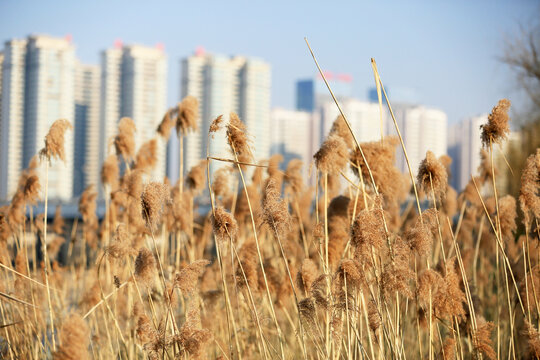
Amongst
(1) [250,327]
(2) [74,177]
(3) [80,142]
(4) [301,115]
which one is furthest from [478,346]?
(4) [301,115]

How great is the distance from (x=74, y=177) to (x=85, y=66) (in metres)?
24.3

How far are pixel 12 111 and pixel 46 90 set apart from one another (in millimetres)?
4032

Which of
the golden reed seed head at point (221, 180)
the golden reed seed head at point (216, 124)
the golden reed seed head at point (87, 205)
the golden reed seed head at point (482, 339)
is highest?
the golden reed seed head at point (216, 124)

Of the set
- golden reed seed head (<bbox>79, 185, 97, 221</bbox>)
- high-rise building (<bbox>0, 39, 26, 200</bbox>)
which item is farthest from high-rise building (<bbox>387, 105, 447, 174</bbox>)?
golden reed seed head (<bbox>79, 185, 97, 221</bbox>)

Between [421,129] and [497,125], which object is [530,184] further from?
[421,129]

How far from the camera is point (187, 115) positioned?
3736mm

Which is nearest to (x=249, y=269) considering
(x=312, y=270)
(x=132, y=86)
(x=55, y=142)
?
(x=312, y=270)

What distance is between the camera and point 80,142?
8656 cm

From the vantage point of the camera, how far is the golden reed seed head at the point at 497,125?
2367 mm

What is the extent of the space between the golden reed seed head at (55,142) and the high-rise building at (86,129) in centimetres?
7742

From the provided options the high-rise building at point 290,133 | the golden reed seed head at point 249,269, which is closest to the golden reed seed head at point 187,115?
the golden reed seed head at point 249,269

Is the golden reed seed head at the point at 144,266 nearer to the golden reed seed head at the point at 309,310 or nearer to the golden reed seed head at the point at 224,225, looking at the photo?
the golden reed seed head at the point at 224,225

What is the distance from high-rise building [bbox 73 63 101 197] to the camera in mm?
83062

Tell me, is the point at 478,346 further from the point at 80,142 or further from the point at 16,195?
the point at 80,142
